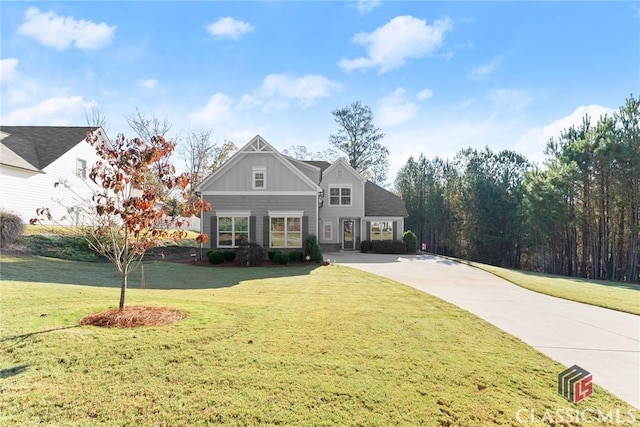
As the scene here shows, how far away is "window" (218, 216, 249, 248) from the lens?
17.8 metres

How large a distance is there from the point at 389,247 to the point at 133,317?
2087 cm

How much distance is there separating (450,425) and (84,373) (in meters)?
4.28

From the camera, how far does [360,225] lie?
2600cm

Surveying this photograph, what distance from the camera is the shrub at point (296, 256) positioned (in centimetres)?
1684

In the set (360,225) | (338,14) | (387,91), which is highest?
(338,14)

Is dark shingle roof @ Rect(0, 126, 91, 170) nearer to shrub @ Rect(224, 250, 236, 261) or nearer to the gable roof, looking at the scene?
the gable roof

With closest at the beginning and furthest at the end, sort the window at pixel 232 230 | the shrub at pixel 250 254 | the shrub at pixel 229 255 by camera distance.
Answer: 1. the shrub at pixel 250 254
2. the shrub at pixel 229 255
3. the window at pixel 232 230

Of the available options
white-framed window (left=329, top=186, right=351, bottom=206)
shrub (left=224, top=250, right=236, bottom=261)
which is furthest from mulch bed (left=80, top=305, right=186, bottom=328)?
white-framed window (left=329, top=186, right=351, bottom=206)

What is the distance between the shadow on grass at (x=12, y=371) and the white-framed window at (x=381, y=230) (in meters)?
23.9

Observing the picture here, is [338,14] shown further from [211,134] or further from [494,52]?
[211,134]

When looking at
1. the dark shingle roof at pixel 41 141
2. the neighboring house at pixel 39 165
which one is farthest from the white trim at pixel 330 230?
the dark shingle roof at pixel 41 141

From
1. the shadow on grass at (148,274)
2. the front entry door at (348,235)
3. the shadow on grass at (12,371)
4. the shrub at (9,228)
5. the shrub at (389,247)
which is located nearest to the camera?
the shadow on grass at (12,371)

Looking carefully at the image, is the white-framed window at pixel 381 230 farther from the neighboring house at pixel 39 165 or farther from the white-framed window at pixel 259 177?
the neighboring house at pixel 39 165

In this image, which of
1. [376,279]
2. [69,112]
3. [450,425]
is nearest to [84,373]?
[450,425]
